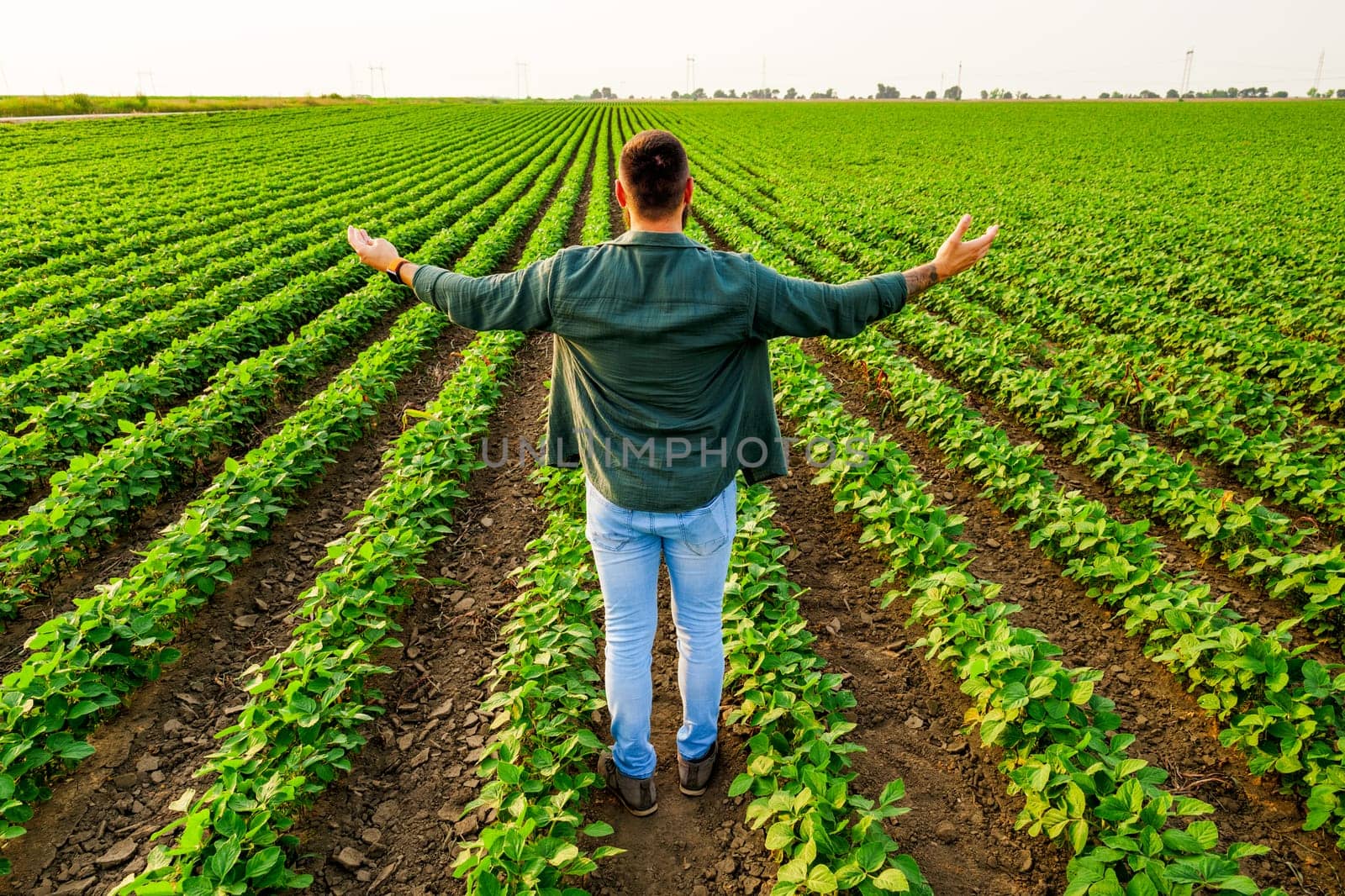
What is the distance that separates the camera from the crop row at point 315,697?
238cm

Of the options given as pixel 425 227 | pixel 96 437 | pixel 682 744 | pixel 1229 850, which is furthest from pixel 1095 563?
pixel 425 227

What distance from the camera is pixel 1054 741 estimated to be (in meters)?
2.88

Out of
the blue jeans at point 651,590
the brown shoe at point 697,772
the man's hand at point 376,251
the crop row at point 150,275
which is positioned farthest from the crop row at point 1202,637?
the crop row at point 150,275

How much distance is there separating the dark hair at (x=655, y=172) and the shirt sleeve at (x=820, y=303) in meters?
0.29

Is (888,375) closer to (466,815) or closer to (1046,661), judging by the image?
(1046,661)

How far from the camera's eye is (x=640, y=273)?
1841 mm

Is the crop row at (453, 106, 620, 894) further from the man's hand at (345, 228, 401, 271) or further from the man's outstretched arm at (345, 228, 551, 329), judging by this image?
the man's hand at (345, 228, 401, 271)

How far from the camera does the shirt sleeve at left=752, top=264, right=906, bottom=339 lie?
1868mm

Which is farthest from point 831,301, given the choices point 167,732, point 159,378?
point 159,378

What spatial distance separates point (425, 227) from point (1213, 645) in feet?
48.8

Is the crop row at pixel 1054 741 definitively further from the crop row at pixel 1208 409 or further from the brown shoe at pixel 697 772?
the crop row at pixel 1208 409

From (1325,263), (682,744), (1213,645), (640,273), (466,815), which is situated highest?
(640,273)

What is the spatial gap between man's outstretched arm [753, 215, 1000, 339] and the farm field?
1.66 m

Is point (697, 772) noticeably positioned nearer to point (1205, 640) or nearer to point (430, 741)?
point (430, 741)
